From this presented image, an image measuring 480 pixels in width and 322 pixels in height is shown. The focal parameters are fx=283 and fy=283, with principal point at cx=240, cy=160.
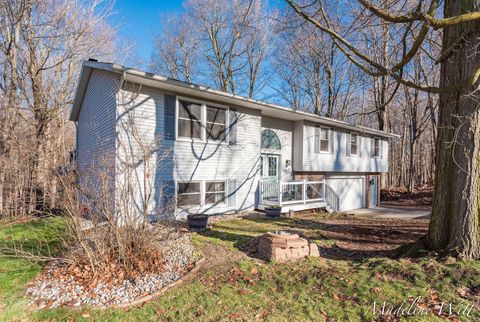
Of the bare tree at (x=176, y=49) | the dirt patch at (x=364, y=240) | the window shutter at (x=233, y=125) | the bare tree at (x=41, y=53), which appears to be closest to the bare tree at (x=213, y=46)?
the bare tree at (x=176, y=49)

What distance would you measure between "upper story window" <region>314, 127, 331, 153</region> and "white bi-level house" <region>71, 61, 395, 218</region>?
A: 2.0 inches

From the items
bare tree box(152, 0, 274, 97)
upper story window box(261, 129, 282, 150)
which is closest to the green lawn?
upper story window box(261, 129, 282, 150)

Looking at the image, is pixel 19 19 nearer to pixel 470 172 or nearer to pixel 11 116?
pixel 11 116

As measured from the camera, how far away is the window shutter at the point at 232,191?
35.5 feet

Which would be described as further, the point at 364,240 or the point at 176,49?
the point at 176,49

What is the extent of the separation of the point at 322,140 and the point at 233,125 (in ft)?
19.1

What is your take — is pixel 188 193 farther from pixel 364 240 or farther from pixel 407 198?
pixel 407 198

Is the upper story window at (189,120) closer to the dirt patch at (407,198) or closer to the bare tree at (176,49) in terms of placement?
the dirt patch at (407,198)

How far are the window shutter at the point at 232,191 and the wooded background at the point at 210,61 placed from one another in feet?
17.7

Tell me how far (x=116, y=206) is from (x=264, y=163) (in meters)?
8.58

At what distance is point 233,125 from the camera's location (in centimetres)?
1083

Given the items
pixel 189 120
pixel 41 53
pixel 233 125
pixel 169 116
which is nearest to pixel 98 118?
pixel 169 116

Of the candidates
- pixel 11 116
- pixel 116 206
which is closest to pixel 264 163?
pixel 116 206
